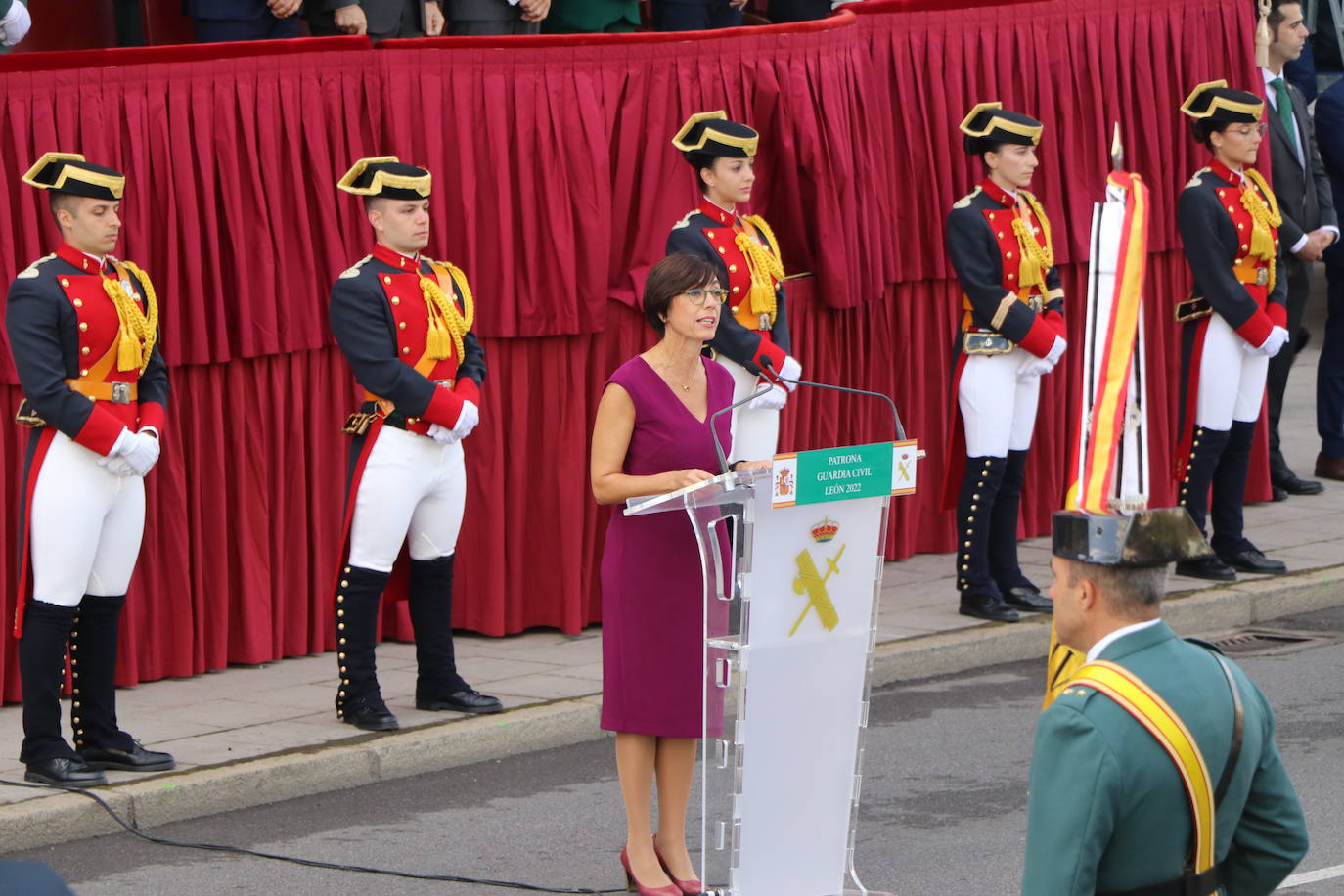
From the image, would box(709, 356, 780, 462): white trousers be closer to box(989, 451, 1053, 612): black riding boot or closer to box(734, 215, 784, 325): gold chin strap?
box(734, 215, 784, 325): gold chin strap

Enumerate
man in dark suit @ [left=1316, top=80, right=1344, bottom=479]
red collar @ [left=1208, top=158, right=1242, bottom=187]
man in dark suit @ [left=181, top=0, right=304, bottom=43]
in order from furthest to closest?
1. man in dark suit @ [left=1316, top=80, right=1344, bottom=479]
2. red collar @ [left=1208, top=158, right=1242, bottom=187]
3. man in dark suit @ [left=181, top=0, right=304, bottom=43]

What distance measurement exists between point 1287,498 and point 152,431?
7.36m

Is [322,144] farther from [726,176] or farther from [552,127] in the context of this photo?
[726,176]

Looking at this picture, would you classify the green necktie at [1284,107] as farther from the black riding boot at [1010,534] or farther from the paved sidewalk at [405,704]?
the black riding boot at [1010,534]

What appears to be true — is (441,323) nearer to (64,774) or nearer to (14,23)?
(64,774)

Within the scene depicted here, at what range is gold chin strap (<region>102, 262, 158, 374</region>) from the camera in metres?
7.48

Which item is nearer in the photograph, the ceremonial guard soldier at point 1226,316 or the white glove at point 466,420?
the white glove at point 466,420

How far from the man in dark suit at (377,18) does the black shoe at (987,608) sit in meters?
3.56

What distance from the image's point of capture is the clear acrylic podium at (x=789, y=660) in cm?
584

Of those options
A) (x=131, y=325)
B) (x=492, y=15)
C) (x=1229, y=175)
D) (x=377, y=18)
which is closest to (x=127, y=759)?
(x=131, y=325)

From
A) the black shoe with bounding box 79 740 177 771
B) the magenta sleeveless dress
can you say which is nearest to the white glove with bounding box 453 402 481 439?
the black shoe with bounding box 79 740 177 771

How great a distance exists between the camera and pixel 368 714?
26.6 feet

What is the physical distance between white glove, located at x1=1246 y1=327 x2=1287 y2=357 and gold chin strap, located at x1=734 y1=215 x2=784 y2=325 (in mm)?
2604

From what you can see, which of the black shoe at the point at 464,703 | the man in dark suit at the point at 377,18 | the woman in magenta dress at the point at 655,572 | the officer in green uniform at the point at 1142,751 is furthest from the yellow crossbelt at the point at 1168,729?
the man in dark suit at the point at 377,18
